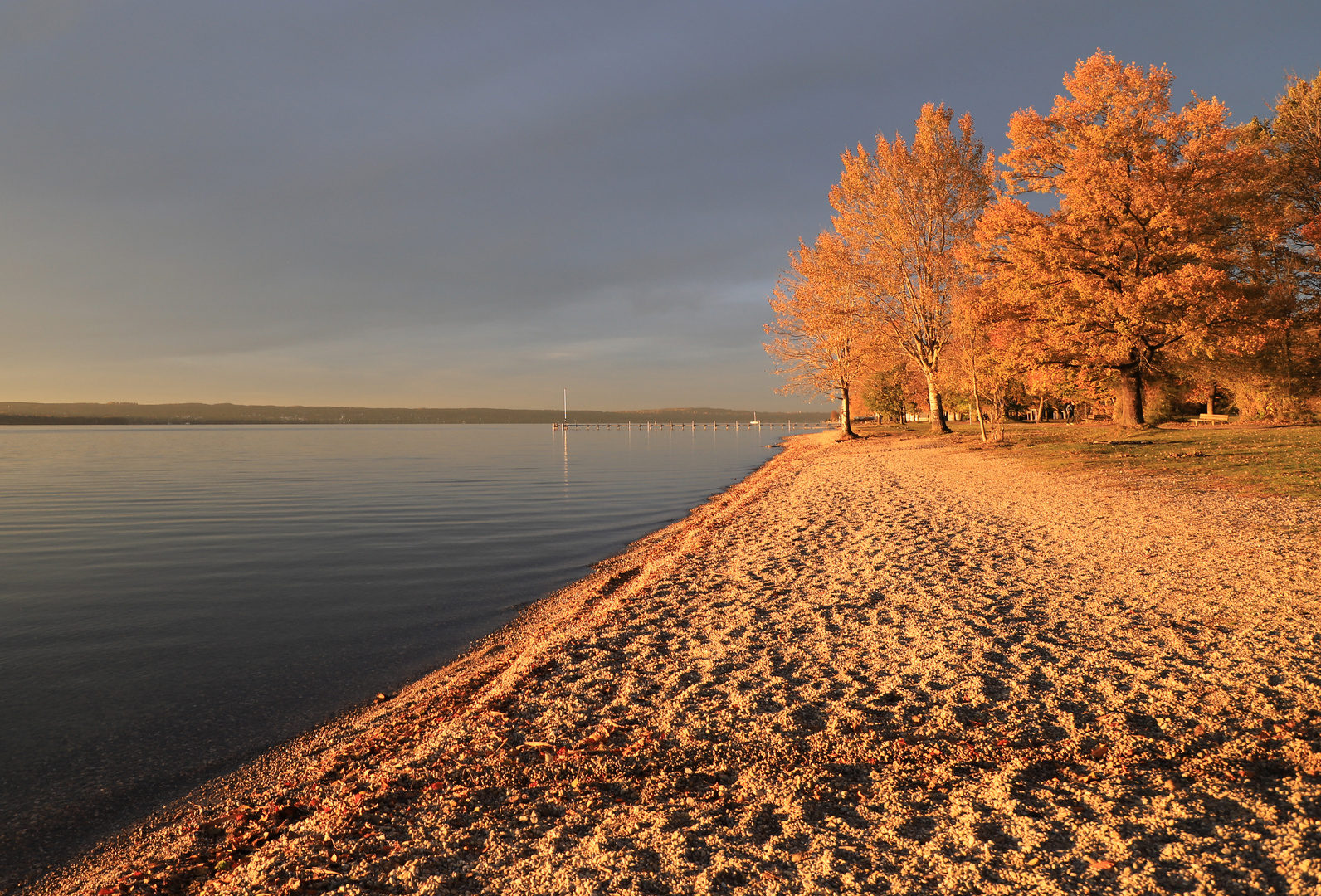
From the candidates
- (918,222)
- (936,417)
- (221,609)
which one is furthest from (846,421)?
(221,609)

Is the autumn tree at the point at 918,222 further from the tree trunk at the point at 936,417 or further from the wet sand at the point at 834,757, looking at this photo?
the wet sand at the point at 834,757

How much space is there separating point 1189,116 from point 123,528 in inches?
1670

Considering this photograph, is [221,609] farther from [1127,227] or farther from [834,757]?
[1127,227]

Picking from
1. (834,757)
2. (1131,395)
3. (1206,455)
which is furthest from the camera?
(1131,395)

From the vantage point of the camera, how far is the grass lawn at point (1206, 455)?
15.8m

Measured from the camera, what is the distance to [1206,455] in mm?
20375

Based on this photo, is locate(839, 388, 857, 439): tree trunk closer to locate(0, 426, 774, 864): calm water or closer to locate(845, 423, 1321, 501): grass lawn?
locate(845, 423, 1321, 501): grass lawn

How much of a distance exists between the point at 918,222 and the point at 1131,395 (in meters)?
14.3

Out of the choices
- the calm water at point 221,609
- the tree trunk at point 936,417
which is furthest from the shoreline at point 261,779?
the tree trunk at point 936,417

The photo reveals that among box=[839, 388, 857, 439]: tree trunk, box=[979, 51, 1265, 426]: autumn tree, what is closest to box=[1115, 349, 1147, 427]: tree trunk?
box=[979, 51, 1265, 426]: autumn tree

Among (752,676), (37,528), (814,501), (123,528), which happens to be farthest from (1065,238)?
(37,528)

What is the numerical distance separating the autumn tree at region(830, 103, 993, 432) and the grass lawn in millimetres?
9711

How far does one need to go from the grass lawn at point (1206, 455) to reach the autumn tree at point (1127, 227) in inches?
143

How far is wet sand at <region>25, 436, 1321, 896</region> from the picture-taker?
3576mm
